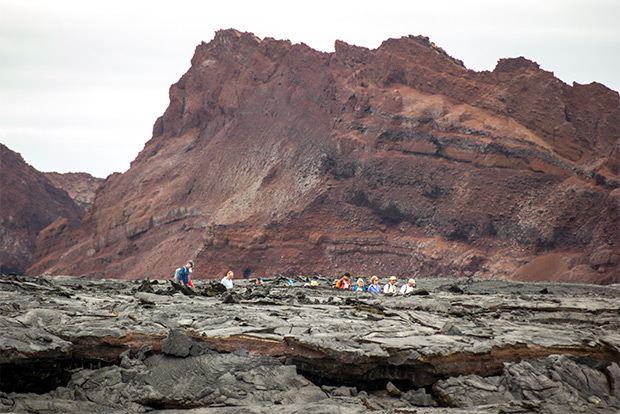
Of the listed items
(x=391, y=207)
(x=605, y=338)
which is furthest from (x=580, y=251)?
(x=605, y=338)

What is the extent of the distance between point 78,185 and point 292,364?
11791 cm

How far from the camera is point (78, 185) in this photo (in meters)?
120

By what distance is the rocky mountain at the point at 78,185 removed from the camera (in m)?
115

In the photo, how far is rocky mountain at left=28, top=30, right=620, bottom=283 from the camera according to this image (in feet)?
173

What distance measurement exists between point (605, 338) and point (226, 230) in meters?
49.8

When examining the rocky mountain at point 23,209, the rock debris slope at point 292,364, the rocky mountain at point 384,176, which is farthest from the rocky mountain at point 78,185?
the rock debris slope at point 292,364

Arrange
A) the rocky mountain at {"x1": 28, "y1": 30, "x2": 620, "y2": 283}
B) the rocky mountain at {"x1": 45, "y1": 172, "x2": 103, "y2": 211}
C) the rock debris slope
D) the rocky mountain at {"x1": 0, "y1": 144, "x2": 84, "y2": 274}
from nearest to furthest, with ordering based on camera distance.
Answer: the rock debris slope → the rocky mountain at {"x1": 28, "y1": 30, "x2": 620, "y2": 283} → the rocky mountain at {"x1": 0, "y1": 144, "x2": 84, "y2": 274} → the rocky mountain at {"x1": 45, "y1": 172, "x2": 103, "y2": 211}

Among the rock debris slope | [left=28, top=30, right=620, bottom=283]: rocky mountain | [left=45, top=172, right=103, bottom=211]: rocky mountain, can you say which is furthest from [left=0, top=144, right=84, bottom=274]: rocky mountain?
the rock debris slope

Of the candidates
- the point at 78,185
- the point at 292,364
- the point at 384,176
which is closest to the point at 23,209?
the point at 78,185

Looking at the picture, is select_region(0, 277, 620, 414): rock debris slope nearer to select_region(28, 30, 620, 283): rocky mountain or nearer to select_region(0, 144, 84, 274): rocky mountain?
select_region(28, 30, 620, 283): rocky mountain

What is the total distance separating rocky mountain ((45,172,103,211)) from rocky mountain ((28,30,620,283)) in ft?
147

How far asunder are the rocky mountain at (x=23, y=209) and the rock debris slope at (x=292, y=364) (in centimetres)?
7996

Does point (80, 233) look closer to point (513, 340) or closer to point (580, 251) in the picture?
point (580, 251)

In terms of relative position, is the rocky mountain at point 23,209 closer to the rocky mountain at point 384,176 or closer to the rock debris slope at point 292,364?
the rocky mountain at point 384,176
